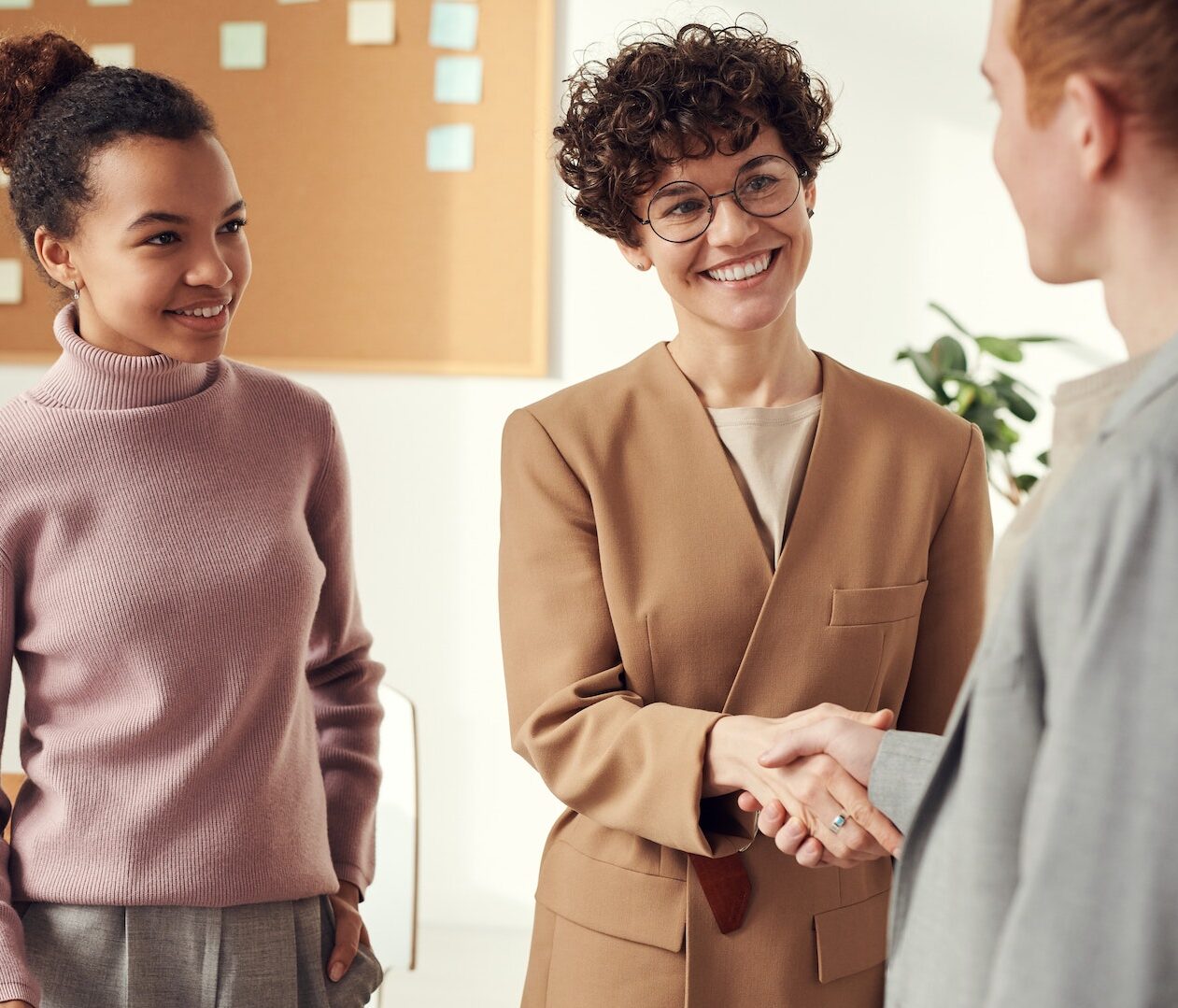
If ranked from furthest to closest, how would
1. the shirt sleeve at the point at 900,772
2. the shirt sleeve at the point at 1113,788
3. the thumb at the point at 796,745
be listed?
the thumb at the point at 796,745
the shirt sleeve at the point at 900,772
the shirt sleeve at the point at 1113,788

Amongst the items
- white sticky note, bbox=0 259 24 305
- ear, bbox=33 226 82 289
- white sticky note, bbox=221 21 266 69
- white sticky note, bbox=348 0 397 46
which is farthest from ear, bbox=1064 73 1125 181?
white sticky note, bbox=0 259 24 305

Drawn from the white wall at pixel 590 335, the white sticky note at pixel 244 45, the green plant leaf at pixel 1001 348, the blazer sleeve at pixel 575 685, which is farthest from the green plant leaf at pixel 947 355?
the white sticky note at pixel 244 45

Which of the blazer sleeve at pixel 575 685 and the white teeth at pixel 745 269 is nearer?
the blazer sleeve at pixel 575 685

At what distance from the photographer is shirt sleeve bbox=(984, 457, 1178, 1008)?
0.65 meters

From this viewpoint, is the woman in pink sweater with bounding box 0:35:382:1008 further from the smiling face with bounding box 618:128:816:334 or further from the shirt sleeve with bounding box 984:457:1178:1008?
the shirt sleeve with bounding box 984:457:1178:1008

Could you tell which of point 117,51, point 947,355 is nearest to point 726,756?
point 947,355

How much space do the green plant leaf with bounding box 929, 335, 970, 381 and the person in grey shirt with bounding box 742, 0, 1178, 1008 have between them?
2023mm

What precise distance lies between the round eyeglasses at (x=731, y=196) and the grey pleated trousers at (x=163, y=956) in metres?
0.84

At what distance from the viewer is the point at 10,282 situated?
357 centimetres

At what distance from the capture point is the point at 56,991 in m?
1.23

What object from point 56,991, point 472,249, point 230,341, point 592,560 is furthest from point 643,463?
point 230,341

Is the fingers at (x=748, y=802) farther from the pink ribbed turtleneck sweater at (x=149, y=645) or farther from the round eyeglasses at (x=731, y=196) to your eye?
the round eyeglasses at (x=731, y=196)

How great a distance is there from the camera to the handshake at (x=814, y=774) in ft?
4.05

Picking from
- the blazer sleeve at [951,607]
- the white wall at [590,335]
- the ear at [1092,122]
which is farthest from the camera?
the white wall at [590,335]
